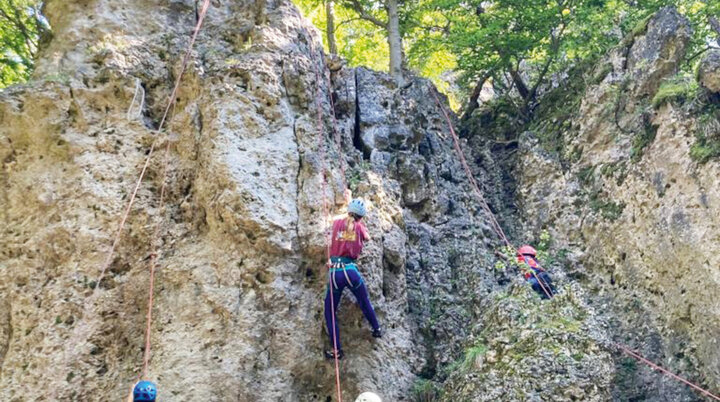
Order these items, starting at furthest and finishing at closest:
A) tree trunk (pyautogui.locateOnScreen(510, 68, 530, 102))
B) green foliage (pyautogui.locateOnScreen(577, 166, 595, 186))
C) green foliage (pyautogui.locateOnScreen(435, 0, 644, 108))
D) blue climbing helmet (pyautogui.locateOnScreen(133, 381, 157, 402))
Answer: tree trunk (pyautogui.locateOnScreen(510, 68, 530, 102))
green foliage (pyautogui.locateOnScreen(435, 0, 644, 108))
green foliage (pyautogui.locateOnScreen(577, 166, 595, 186))
blue climbing helmet (pyautogui.locateOnScreen(133, 381, 157, 402))

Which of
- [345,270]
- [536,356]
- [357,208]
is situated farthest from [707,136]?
[345,270]

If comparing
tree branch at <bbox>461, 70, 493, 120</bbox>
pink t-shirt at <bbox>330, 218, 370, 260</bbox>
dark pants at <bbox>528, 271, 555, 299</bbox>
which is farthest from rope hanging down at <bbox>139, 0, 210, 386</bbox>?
tree branch at <bbox>461, 70, 493, 120</bbox>

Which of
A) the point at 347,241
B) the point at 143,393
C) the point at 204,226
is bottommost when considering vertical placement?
the point at 143,393

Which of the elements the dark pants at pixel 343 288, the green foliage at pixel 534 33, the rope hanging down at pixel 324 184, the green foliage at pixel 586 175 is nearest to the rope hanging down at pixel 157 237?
the rope hanging down at pixel 324 184

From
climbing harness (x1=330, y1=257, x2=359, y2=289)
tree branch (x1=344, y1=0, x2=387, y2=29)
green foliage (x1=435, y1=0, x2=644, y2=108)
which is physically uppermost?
tree branch (x1=344, y1=0, x2=387, y2=29)

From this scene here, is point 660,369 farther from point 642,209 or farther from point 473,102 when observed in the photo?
point 473,102

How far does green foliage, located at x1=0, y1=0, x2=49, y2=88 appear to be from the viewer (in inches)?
425

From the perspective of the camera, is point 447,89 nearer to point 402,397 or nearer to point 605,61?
point 605,61

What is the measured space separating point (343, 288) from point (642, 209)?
4.51 metres

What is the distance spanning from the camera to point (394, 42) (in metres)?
12.4

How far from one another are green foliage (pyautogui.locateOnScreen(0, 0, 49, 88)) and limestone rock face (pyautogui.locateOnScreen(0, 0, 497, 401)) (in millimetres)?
2693

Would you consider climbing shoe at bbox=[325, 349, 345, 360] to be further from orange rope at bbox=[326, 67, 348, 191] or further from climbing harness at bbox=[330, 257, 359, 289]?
orange rope at bbox=[326, 67, 348, 191]

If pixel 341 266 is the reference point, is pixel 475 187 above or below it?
above

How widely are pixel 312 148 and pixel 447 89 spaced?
404 inches
